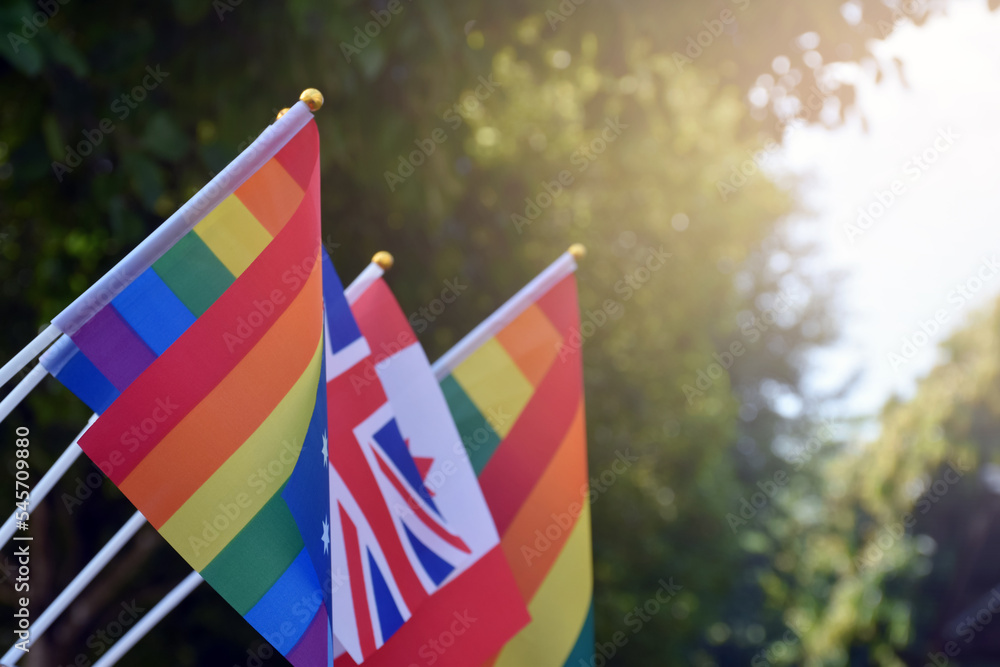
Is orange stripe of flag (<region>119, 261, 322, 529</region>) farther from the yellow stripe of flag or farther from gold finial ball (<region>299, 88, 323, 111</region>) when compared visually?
gold finial ball (<region>299, 88, 323, 111</region>)

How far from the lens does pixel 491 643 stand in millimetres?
2902

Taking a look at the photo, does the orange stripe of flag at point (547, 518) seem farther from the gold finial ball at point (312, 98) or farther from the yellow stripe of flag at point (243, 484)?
the gold finial ball at point (312, 98)

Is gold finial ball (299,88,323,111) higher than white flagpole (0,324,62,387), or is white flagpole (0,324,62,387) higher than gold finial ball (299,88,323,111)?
gold finial ball (299,88,323,111)

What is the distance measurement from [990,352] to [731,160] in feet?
16.2

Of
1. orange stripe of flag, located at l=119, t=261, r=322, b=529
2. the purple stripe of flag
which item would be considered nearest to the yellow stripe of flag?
orange stripe of flag, located at l=119, t=261, r=322, b=529

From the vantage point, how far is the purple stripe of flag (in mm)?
2062

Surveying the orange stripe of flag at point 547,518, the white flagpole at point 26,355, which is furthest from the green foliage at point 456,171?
the orange stripe of flag at point 547,518

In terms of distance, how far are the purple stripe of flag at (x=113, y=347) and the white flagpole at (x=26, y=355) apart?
5 cm

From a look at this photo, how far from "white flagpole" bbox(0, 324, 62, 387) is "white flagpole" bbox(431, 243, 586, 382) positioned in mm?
1728

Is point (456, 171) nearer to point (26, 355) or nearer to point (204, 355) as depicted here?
point (204, 355)

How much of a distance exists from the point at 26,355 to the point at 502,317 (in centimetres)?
209

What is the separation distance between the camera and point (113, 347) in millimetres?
2107

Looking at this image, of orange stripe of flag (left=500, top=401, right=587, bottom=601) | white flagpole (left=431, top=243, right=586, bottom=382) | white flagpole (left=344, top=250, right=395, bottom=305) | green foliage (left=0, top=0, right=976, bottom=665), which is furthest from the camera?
green foliage (left=0, top=0, right=976, bottom=665)

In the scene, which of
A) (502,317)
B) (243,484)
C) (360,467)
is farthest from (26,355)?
(502,317)
